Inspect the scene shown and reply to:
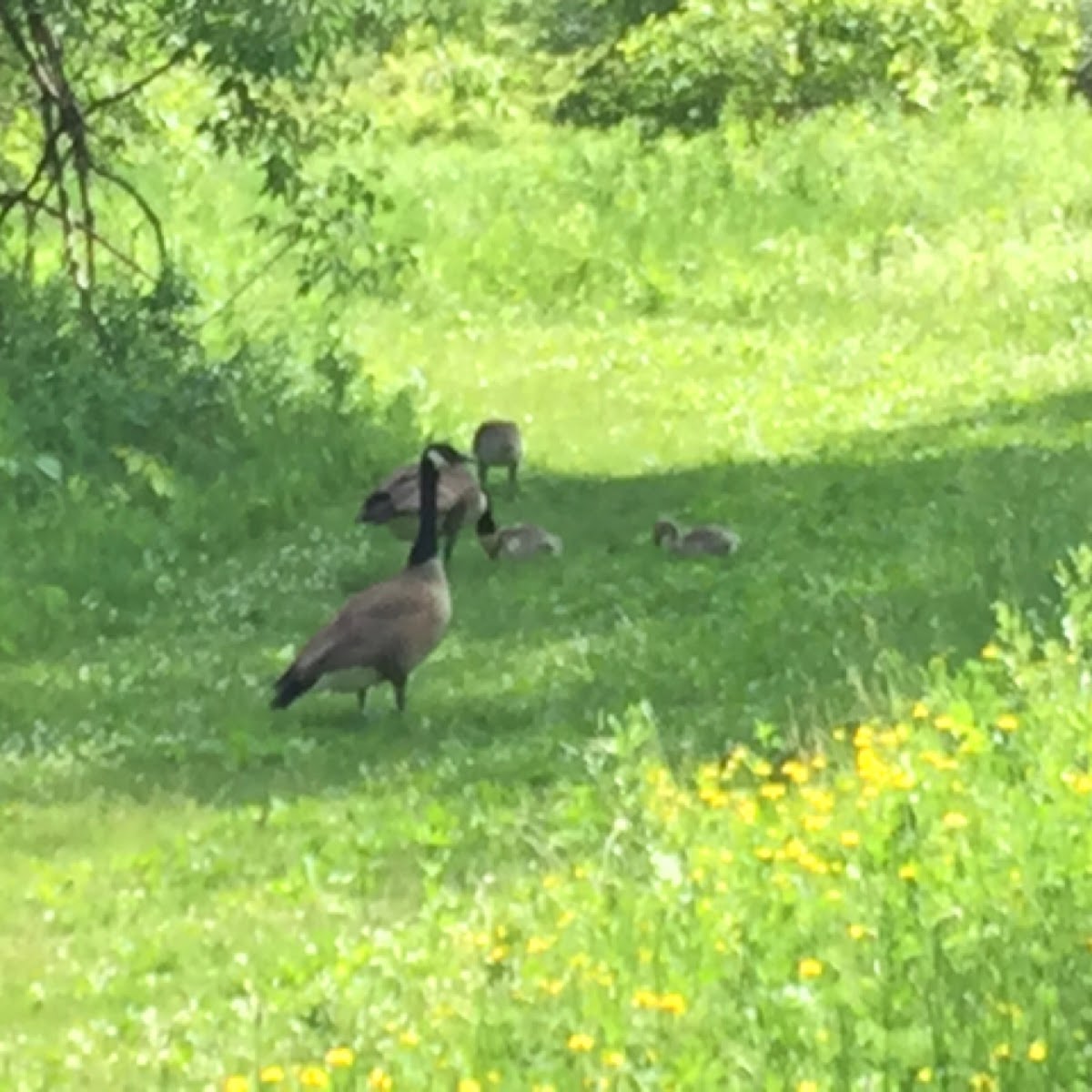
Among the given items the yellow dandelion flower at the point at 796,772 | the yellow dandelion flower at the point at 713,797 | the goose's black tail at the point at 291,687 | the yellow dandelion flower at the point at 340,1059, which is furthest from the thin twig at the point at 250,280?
the yellow dandelion flower at the point at 340,1059

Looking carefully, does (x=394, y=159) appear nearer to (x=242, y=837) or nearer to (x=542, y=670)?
(x=542, y=670)

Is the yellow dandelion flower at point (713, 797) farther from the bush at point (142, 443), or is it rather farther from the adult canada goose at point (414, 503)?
the adult canada goose at point (414, 503)

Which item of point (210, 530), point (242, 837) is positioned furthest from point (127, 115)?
point (242, 837)

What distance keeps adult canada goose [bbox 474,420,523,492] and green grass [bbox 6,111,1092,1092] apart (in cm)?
33

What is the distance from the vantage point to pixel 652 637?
13.8m

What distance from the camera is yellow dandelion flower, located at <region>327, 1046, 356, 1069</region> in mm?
6730

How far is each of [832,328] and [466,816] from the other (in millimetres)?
15903

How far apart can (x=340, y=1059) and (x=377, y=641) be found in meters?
5.65

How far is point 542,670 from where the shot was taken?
13414mm

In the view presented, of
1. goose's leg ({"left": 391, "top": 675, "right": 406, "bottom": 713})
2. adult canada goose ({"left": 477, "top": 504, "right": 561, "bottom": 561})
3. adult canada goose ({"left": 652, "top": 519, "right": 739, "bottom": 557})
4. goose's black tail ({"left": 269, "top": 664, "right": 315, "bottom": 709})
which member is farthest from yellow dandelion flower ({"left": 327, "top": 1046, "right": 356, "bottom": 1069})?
adult canada goose ({"left": 477, "top": 504, "right": 561, "bottom": 561})

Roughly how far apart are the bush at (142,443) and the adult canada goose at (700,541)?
2.96m

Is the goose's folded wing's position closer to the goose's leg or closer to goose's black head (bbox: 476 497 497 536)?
the goose's leg

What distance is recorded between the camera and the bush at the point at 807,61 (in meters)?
38.9

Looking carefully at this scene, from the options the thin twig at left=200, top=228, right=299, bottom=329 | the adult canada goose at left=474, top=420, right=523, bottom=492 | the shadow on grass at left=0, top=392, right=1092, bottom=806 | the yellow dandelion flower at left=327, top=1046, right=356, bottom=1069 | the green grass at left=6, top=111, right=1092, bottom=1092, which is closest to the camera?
the yellow dandelion flower at left=327, top=1046, right=356, bottom=1069
